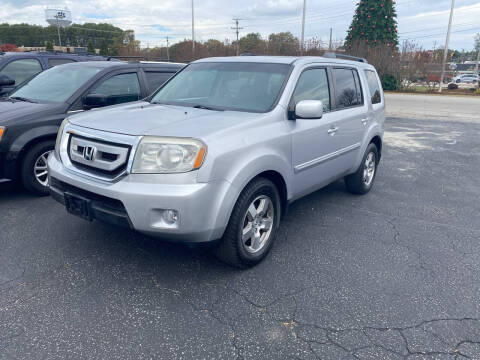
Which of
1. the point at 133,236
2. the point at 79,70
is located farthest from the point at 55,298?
the point at 79,70

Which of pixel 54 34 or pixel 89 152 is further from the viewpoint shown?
pixel 54 34

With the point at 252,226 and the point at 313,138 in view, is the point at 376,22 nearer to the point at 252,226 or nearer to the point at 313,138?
the point at 313,138

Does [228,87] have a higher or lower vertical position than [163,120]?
higher

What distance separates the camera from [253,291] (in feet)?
10.2

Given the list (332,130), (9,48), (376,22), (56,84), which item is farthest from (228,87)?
(9,48)

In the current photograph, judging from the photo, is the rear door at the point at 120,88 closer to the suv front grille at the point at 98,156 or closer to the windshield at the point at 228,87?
the windshield at the point at 228,87

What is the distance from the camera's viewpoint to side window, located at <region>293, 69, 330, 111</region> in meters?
3.92

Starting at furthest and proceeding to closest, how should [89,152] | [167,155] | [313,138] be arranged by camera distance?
[313,138] < [89,152] < [167,155]

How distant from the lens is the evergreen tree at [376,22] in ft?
121

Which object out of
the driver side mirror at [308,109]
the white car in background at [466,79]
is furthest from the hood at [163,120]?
the white car in background at [466,79]

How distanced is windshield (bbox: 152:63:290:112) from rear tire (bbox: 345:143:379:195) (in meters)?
2.10

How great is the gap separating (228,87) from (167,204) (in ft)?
5.84

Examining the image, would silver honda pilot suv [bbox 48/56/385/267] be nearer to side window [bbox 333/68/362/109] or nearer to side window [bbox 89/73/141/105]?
side window [bbox 333/68/362/109]

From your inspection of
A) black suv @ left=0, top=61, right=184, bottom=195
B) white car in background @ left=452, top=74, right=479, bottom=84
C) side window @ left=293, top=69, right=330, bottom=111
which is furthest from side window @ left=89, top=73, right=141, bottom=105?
white car in background @ left=452, top=74, right=479, bottom=84
